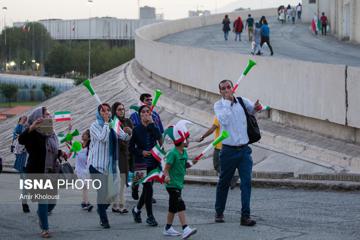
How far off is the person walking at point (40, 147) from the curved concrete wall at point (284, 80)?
673 cm

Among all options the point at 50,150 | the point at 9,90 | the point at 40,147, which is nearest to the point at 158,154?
the point at 50,150

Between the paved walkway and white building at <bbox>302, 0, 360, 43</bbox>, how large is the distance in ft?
2.56

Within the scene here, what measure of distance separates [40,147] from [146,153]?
1453 mm

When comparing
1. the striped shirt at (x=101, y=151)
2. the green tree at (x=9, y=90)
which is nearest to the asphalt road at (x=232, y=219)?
the striped shirt at (x=101, y=151)

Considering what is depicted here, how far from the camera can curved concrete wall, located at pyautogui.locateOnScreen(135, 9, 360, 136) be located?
17.0 meters

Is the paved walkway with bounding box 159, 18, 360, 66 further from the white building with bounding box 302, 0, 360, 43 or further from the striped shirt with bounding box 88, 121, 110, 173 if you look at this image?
the striped shirt with bounding box 88, 121, 110, 173

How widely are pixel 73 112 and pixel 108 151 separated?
2128 centimetres

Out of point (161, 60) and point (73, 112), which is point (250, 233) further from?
point (73, 112)

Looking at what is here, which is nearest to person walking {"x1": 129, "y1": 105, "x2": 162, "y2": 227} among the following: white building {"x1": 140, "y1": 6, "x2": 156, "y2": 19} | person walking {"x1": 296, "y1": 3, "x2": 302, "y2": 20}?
person walking {"x1": 296, "y1": 3, "x2": 302, "y2": 20}

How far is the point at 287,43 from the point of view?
1981 inches

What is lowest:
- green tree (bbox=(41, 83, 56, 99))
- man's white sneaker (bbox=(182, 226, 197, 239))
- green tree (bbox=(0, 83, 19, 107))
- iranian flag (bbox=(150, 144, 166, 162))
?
green tree (bbox=(0, 83, 19, 107))

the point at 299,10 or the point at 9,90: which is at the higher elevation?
the point at 299,10

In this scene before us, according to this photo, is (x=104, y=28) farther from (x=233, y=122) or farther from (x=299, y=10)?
(x=233, y=122)

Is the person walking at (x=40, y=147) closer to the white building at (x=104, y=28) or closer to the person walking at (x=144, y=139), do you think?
the person walking at (x=144, y=139)
